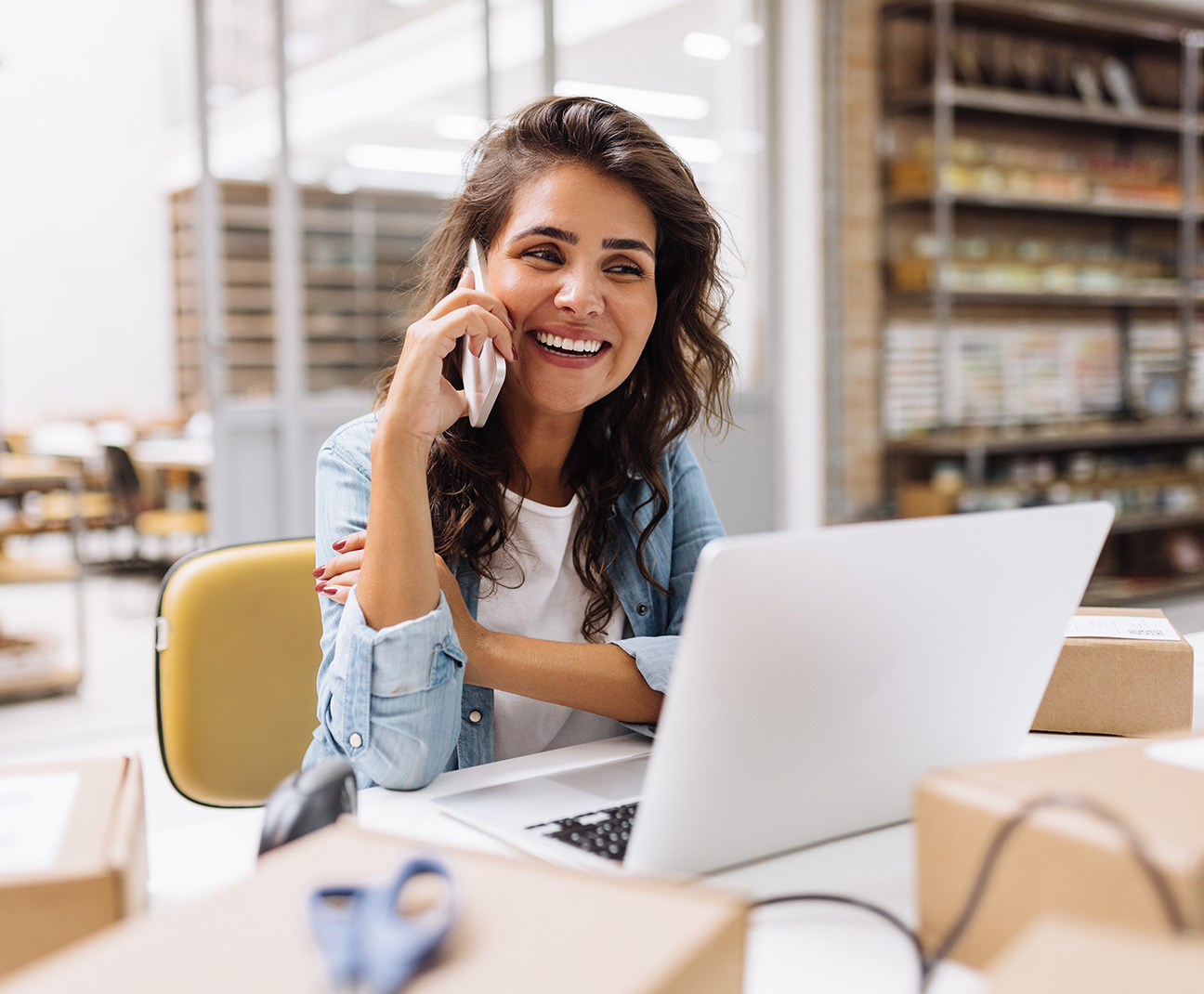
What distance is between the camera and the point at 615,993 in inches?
17.3

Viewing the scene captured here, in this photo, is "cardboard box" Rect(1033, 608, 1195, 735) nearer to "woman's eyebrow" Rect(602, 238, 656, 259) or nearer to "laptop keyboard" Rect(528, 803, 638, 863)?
"laptop keyboard" Rect(528, 803, 638, 863)

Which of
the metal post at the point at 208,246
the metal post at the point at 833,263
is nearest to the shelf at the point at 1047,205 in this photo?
the metal post at the point at 833,263

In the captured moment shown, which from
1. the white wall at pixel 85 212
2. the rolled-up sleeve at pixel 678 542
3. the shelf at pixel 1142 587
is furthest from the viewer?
the white wall at pixel 85 212

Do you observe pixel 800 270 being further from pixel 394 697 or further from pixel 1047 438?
pixel 394 697

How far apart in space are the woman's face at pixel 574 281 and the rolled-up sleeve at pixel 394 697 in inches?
13.6

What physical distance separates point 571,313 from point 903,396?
3397 mm

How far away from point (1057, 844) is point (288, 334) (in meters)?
3.29

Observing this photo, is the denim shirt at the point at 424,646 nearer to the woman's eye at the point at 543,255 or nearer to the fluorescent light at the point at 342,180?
the woman's eye at the point at 543,255

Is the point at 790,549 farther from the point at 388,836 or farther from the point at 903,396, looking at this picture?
the point at 903,396

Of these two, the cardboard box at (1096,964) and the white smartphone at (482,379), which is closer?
the cardboard box at (1096,964)

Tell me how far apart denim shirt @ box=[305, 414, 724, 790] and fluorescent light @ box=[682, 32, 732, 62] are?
3.14m

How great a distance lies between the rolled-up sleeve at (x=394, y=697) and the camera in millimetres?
988

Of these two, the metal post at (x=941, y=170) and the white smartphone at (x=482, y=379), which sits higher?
the metal post at (x=941, y=170)

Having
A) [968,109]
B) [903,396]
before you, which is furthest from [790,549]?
[968,109]
